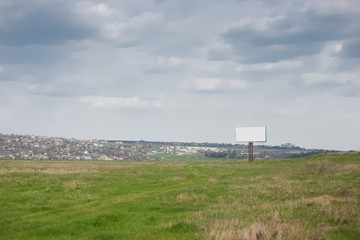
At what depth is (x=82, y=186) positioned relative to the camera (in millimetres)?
30094

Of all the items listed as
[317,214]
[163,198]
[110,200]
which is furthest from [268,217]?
[110,200]

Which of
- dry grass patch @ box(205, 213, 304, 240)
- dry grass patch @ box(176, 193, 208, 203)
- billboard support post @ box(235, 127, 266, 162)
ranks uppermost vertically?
billboard support post @ box(235, 127, 266, 162)

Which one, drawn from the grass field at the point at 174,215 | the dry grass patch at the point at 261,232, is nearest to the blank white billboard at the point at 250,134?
the grass field at the point at 174,215

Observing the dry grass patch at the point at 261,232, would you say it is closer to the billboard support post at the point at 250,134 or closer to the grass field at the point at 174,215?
the grass field at the point at 174,215

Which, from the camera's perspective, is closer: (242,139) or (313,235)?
(313,235)

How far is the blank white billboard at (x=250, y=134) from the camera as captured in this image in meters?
91.0

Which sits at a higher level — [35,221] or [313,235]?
[313,235]

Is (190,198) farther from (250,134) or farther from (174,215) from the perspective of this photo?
(250,134)

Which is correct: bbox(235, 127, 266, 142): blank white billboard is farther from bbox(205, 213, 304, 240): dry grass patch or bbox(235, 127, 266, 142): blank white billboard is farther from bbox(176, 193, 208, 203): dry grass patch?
bbox(205, 213, 304, 240): dry grass patch

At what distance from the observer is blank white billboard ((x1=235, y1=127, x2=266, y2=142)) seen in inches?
3583

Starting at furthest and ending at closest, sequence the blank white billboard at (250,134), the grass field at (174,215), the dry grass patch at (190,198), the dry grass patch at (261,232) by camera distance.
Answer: the blank white billboard at (250,134) < the dry grass patch at (190,198) < the grass field at (174,215) < the dry grass patch at (261,232)

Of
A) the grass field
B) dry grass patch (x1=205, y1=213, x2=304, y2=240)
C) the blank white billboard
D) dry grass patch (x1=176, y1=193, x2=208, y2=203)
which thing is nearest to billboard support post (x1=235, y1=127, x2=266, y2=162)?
the blank white billboard

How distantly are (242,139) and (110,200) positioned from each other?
239ft

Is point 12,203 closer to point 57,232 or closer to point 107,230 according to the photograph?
point 57,232
